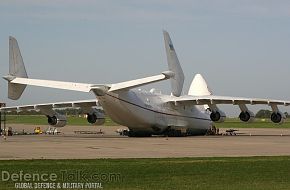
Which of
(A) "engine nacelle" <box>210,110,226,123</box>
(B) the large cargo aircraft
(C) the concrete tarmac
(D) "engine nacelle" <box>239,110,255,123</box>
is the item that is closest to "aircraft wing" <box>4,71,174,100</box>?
(B) the large cargo aircraft

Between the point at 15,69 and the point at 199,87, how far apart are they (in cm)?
2700

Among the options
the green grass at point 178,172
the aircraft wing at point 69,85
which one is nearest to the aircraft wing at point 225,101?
the aircraft wing at point 69,85

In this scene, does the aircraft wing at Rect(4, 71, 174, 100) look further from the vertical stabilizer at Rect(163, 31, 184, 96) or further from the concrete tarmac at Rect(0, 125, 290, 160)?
the vertical stabilizer at Rect(163, 31, 184, 96)

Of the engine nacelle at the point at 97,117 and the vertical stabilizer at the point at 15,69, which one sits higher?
the vertical stabilizer at the point at 15,69

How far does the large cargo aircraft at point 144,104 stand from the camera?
42.4 metres

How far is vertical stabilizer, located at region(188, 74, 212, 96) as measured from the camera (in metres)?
63.9

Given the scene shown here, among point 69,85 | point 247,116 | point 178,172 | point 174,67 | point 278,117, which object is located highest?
point 174,67

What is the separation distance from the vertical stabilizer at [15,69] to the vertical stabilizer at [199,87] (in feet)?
83.7

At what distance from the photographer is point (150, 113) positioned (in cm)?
4953

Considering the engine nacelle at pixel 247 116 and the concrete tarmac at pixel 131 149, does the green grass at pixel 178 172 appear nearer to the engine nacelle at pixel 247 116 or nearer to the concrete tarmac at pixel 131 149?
the concrete tarmac at pixel 131 149

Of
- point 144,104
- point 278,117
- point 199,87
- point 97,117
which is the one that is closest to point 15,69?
point 97,117

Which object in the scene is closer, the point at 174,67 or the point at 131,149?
the point at 131,149

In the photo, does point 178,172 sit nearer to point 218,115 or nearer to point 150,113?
point 150,113

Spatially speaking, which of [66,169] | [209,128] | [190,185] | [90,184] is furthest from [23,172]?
[209,128]
